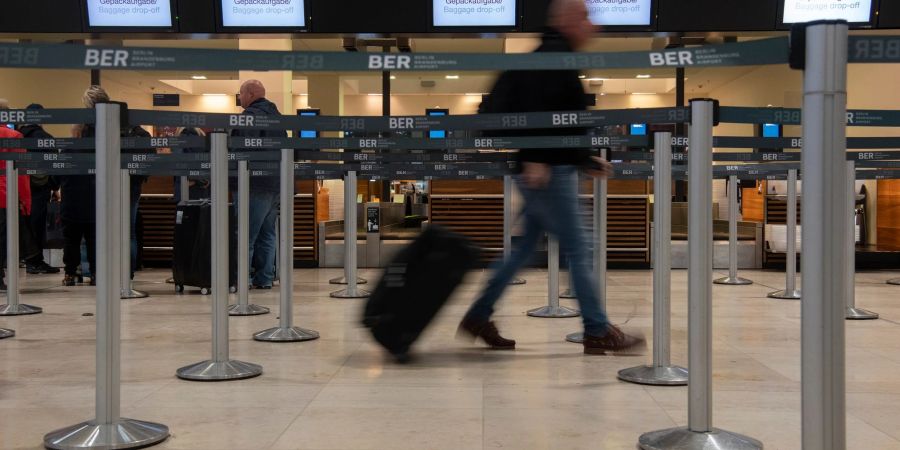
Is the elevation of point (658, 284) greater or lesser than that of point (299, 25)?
lesser

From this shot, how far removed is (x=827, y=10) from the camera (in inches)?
346

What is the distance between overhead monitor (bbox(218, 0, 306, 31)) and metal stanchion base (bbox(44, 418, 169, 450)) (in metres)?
6.81

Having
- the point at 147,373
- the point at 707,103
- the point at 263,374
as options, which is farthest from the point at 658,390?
the point at 147,373

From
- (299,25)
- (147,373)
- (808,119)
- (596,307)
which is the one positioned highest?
(299,25)

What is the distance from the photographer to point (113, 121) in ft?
8.03

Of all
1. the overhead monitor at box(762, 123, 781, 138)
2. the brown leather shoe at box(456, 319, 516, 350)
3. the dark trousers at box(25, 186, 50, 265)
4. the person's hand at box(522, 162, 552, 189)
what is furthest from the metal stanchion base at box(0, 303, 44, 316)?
the overhead monitor at box(762, 123, 781, 138)

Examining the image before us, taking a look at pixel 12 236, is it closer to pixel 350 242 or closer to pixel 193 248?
pixel 193 248

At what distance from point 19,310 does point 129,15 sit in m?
4.36

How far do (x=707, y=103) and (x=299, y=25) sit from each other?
6.91m

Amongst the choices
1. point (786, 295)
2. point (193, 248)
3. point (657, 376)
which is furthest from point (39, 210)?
point (657, 376)

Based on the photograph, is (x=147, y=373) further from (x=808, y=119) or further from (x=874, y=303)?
(x=874, y=303)

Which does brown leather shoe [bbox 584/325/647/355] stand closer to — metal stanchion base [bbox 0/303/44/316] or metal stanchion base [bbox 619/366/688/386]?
metal stanchion base [bbox 619/366/688/386]

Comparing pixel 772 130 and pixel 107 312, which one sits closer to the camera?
pixel 107 312

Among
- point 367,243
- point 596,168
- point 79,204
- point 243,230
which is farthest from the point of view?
point 367,243
